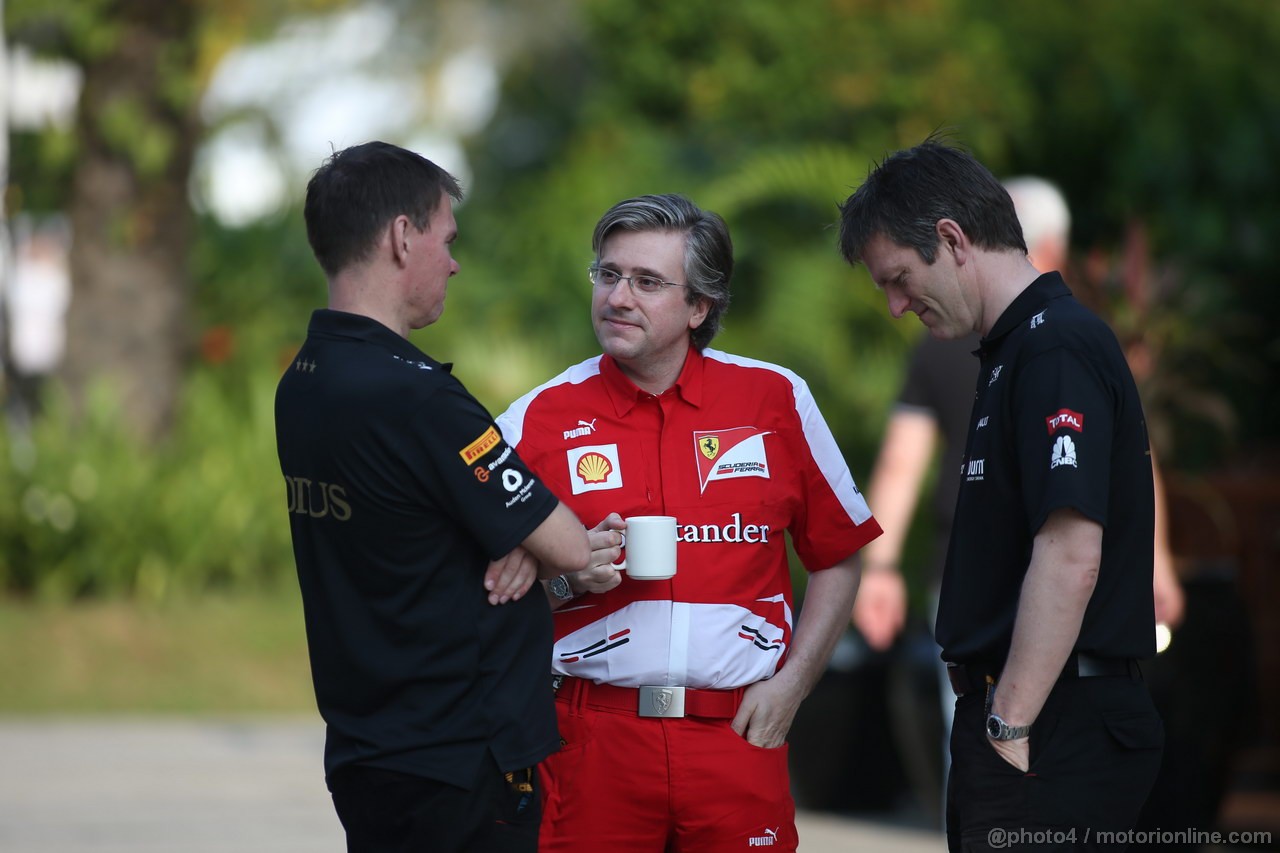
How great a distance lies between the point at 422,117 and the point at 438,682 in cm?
2537

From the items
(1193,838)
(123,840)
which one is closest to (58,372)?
(123,840)

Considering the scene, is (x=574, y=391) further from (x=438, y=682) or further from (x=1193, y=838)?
(x=1193, y=838)

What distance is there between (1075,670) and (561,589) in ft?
3.74

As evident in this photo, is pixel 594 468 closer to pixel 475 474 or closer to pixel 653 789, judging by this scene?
pixel 475 474

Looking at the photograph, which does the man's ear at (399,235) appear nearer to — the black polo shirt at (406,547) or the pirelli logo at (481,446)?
A: the black polo shirt at (406,547)

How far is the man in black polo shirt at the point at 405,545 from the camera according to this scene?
10.2 feet

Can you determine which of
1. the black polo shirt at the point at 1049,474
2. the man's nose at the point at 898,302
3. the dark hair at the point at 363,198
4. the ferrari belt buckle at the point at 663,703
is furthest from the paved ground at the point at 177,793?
the dark hair at the point at 363,198

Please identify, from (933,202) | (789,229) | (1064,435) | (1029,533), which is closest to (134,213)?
(789,229)

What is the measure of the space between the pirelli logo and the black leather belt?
1.05 metres

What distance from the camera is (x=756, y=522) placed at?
3.69m

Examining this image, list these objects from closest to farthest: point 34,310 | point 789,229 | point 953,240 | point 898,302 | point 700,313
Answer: point 953,240, point 898,302, point 700,313, point 789,229, point 34,310

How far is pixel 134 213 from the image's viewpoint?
12.0m

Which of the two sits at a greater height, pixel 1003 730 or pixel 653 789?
pixel 1003 730

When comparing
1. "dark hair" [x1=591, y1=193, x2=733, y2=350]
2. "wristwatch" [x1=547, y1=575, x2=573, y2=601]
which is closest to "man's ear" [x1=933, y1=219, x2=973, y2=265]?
"dark hair" [x1=591, y1=193, x2=733, y2=350]
